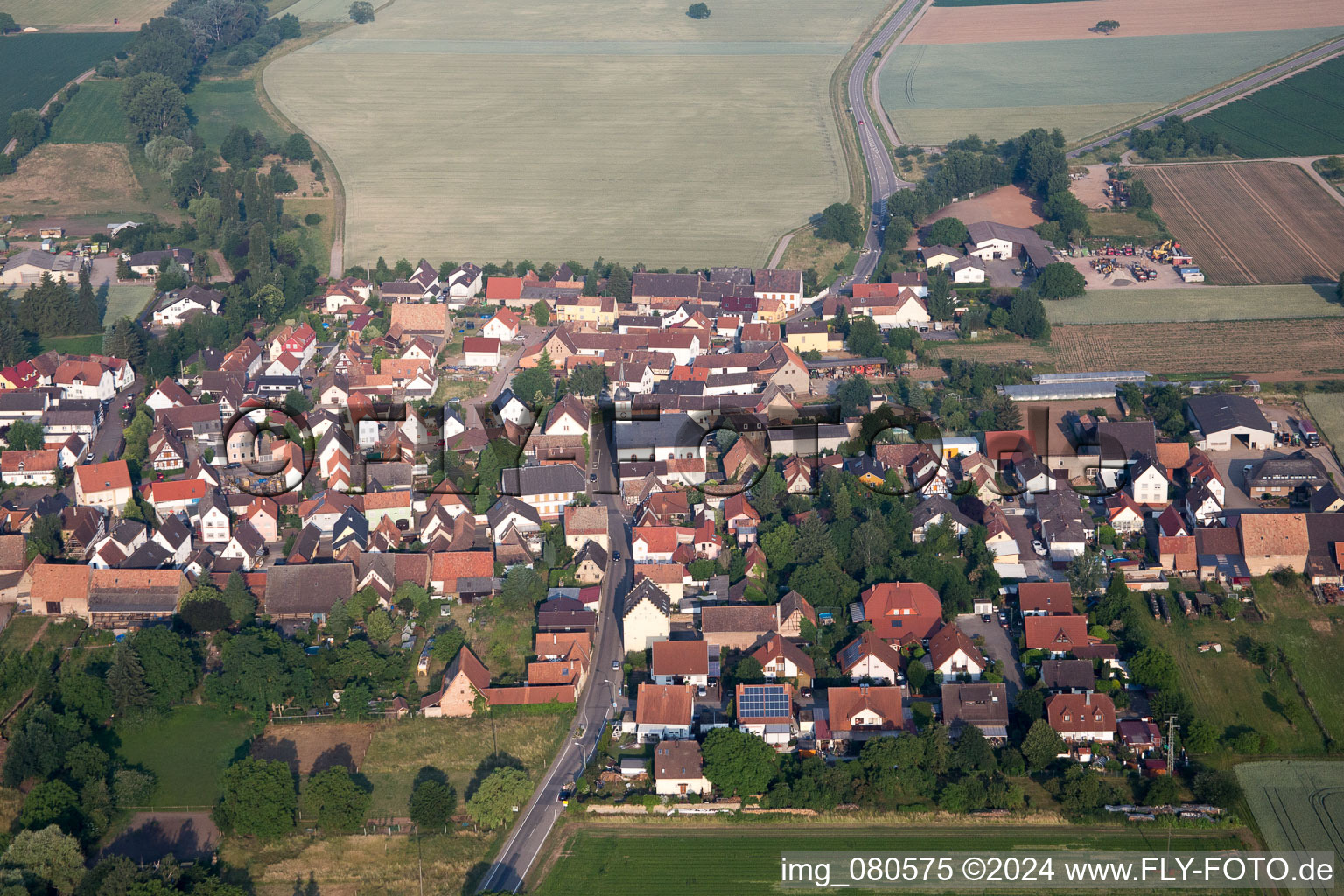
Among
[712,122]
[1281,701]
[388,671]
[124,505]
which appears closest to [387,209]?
[712,122]

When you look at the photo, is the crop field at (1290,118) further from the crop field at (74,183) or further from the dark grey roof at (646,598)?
the crop field at (74,183)

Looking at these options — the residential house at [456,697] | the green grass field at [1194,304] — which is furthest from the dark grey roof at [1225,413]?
the residential house at [456,697]

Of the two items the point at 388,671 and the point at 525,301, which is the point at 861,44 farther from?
the point at 388,671

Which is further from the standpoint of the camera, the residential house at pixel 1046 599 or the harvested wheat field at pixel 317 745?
the residential house at pixel 1046 599

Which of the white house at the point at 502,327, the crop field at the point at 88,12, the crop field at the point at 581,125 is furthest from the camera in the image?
the crop field at the point at 88,12

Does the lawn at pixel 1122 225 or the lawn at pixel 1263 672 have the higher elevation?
the lawn at pixel 1122 225

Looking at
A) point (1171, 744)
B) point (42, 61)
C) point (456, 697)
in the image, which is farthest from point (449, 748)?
point (42, 61)

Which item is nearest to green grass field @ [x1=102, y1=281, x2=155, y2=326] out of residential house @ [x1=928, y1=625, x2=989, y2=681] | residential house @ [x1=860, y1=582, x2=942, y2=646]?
residential house @ [x1=860, y1=582, x2=942, y2=646]
